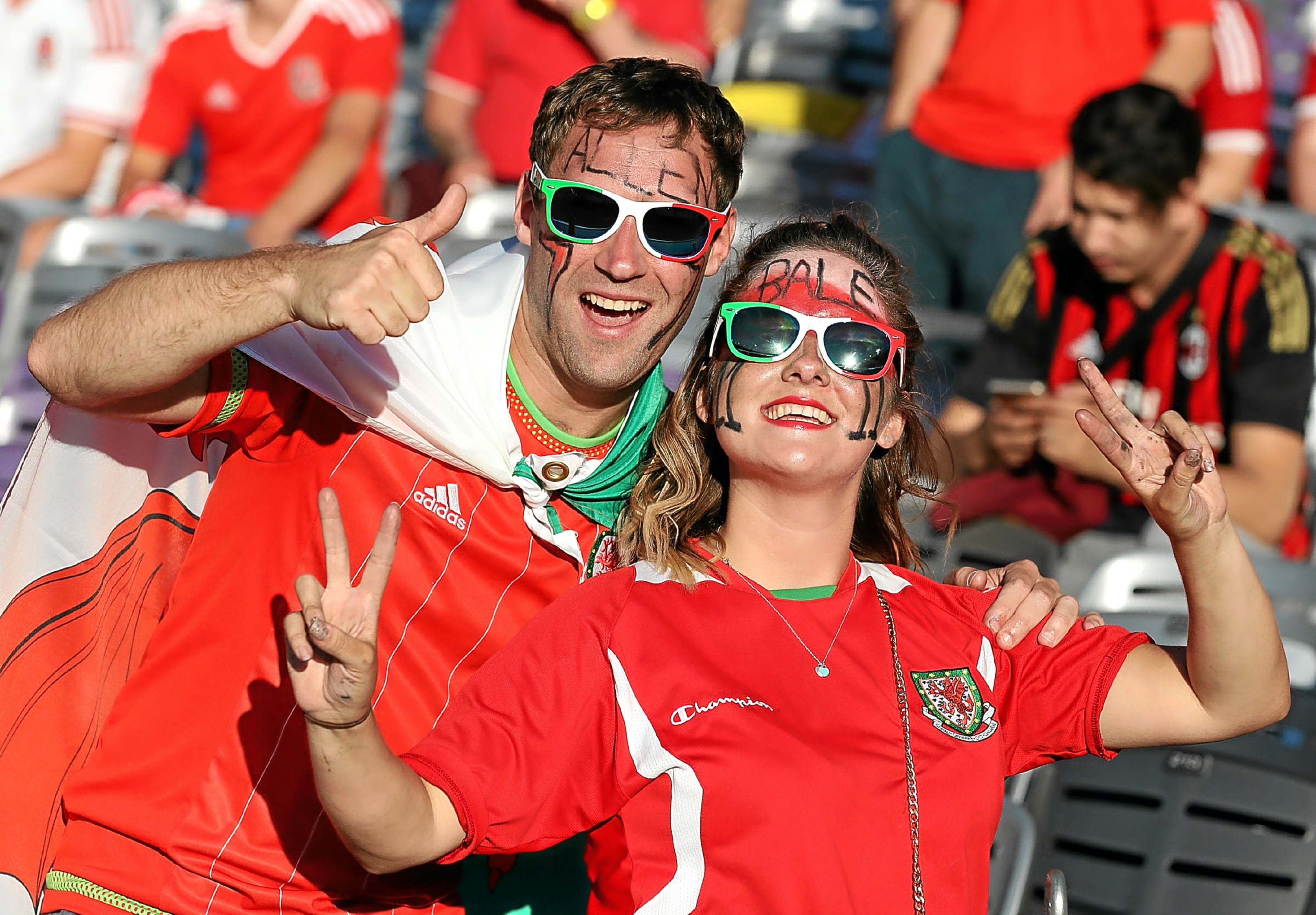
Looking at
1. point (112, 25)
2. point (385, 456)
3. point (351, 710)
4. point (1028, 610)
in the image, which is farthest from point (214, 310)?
point (112, 25)

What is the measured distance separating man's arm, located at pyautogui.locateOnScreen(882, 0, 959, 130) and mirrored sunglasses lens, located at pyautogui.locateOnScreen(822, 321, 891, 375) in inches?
116

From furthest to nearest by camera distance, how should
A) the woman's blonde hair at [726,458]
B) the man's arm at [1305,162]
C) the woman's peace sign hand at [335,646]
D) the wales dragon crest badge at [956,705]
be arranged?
the man's arm at [1305,162], the woman's blonde hair at [726,458], the wales dragon crest badge at [956,705], the woman's peace sign hand at [335,646]

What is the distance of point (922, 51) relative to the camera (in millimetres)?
4879

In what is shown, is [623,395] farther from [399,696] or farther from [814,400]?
[399,696]

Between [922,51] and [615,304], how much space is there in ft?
9.78

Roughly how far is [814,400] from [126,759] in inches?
46.3

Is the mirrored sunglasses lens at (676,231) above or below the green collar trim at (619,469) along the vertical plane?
above

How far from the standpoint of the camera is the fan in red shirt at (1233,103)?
464cm

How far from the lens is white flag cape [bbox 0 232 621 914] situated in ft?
7.18

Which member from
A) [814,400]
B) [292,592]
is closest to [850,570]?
[814,400]

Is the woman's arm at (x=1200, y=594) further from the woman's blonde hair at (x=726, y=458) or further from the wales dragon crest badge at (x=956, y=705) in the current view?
the woman's blonde hair at (x=726, y=458)

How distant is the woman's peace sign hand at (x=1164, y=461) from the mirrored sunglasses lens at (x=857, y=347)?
29 centimetres

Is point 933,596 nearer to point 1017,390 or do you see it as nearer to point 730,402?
point 730,402

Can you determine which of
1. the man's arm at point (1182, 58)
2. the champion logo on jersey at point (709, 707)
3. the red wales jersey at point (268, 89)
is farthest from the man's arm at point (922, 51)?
the champion logo on jersey at point (709, 707)
